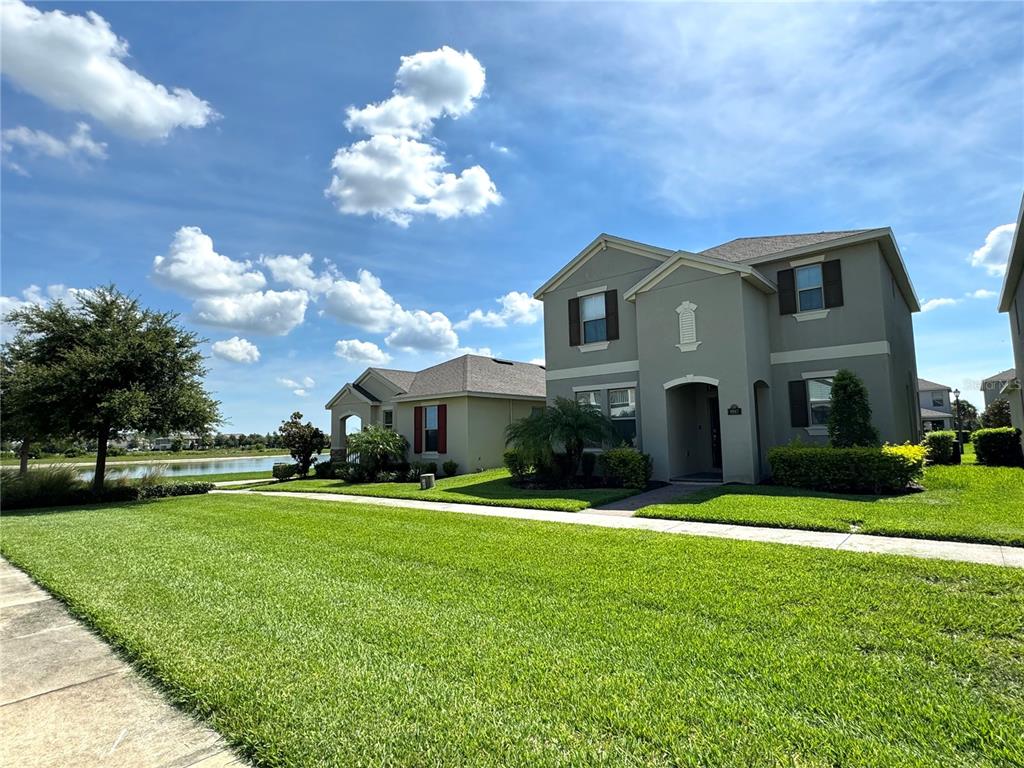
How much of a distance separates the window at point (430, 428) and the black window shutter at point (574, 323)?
7.26m

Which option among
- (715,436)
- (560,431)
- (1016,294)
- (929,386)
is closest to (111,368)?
(560,431)

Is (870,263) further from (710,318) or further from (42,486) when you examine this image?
(42,486)

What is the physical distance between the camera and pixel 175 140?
37.8ft

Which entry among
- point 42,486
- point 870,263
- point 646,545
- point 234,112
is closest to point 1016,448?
point 870,263

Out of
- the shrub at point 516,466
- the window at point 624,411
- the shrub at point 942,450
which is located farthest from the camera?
the shrub at point 942,450

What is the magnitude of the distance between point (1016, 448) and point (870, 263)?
7.62m

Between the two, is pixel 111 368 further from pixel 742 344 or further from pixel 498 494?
pixel 742 344

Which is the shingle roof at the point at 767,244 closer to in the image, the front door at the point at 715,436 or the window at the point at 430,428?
the front door at the point at 715,436

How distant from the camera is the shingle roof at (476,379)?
20766 mm

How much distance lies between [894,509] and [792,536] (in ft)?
9.10

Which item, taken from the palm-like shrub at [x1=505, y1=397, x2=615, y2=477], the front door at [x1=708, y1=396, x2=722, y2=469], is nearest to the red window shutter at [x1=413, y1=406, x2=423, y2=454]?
the palm-like shrub at [x1=505, y1=397, x2=615, y2=477]

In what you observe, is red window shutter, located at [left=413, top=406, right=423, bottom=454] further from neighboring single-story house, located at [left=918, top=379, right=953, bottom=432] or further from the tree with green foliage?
neighboring single-story house, located at [left=918, top=379, right=953, bottom=432]

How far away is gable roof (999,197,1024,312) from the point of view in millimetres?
12066

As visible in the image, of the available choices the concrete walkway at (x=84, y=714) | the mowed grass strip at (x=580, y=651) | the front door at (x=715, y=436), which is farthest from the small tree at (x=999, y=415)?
the concrete walkway at (x=84, y=714)
